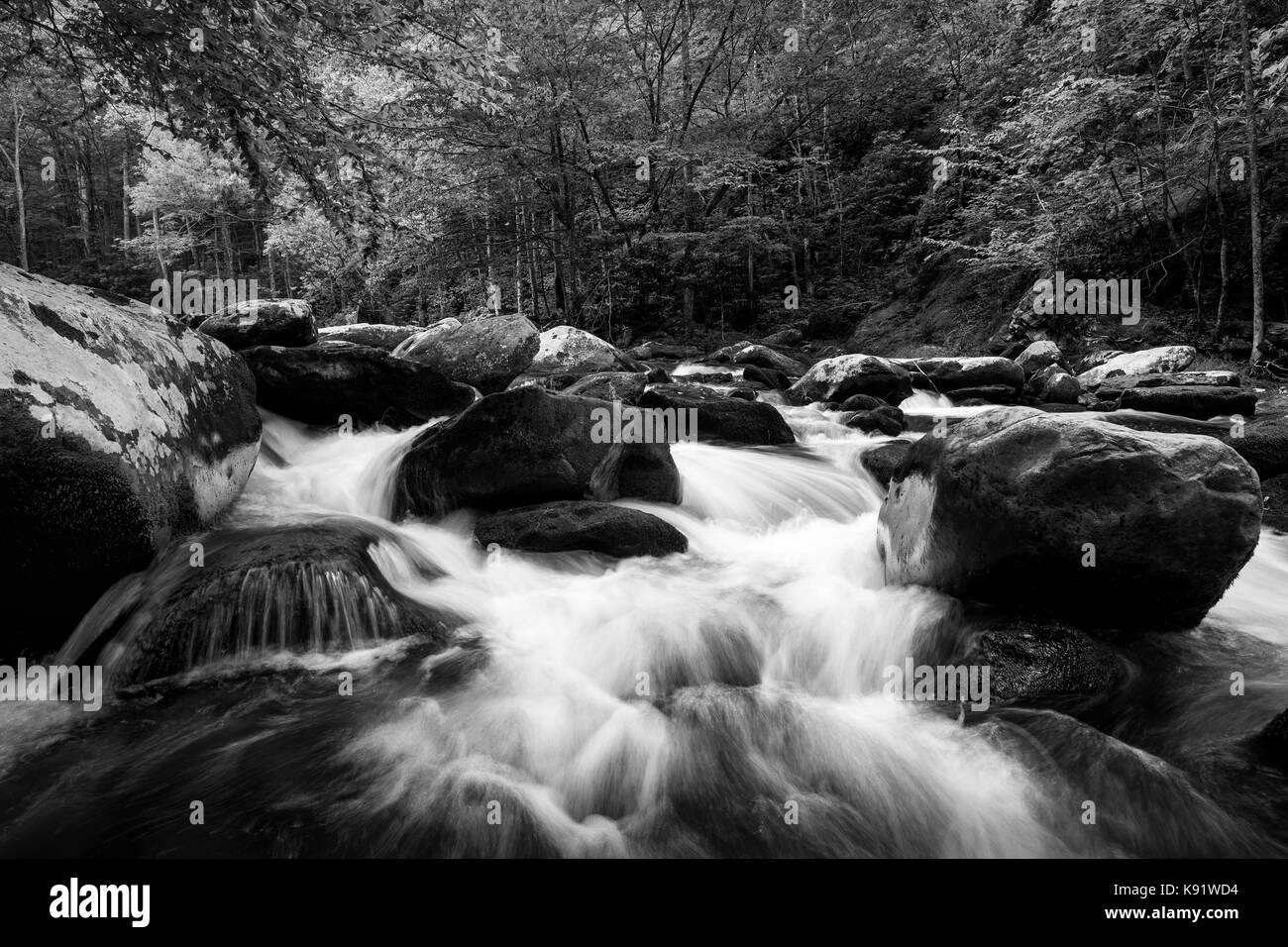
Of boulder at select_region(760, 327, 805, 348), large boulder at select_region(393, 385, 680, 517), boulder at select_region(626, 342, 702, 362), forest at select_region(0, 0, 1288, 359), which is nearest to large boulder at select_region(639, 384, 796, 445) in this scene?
large boulder at select_region(393, 385, 680, 517)

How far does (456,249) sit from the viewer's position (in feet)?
57.0

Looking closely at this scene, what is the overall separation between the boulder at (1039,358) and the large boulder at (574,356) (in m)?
8.19

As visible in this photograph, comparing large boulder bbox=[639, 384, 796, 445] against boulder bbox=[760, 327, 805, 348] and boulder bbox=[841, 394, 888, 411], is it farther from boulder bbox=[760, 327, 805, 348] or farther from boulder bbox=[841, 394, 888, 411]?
boulder bbox=[760, 327, 805, 348]

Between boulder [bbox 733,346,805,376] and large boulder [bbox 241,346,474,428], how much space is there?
9.44 metres

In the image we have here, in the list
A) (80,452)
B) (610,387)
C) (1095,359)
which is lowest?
(80,452)

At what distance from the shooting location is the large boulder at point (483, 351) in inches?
401

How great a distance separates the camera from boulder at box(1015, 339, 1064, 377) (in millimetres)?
13805

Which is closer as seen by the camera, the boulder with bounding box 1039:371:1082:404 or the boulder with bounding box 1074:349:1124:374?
the boulder with bounding box 1039:371:1082:404

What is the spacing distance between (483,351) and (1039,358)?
37.1 ft

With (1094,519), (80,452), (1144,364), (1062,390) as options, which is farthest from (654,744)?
(1144,364)

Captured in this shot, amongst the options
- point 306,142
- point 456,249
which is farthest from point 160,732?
point 456,249

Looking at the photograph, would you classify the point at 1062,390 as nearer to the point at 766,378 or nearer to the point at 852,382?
the point at 852,382

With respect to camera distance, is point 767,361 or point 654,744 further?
point 767,361

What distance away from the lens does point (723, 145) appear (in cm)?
1720
